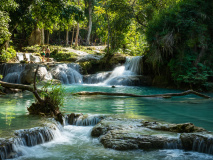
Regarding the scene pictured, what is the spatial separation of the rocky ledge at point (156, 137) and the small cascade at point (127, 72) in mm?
13824

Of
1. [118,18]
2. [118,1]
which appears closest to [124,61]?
[118,18]

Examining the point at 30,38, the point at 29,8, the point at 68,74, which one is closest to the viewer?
the point at 29,8

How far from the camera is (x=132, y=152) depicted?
505 cm

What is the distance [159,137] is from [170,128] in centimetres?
71

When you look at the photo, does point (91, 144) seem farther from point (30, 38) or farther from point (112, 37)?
point (30, 38)

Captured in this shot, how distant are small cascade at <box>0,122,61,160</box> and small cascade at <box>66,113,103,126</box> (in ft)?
2.76

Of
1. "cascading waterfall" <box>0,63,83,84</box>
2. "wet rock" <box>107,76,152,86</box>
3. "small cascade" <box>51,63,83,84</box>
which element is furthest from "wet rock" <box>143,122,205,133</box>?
"small cascade" <box>51,63,83,84</box>

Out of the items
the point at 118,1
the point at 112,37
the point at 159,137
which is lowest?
the point at 159,137

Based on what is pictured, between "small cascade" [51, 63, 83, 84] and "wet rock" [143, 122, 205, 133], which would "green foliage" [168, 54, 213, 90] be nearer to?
"small cascade" [51, 63, 83, 84]

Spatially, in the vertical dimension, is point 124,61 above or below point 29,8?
below

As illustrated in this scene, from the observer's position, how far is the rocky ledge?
514 centimetres

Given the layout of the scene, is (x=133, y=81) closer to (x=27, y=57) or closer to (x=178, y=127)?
(x=27, y=57)

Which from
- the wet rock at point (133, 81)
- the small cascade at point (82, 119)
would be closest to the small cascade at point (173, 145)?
the small cascade at point (82, 119)

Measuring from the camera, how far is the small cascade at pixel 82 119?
720 centimetres
